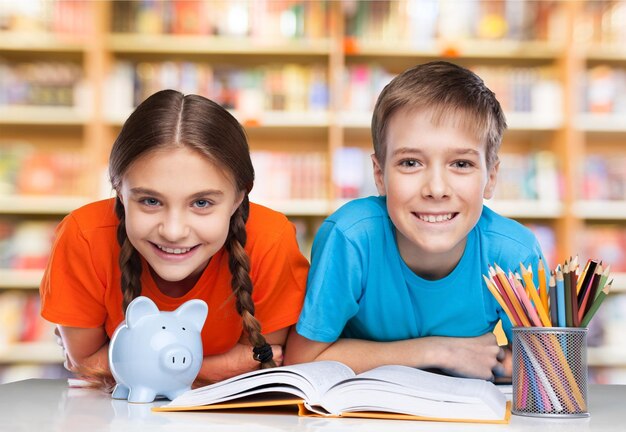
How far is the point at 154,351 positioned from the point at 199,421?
18 centimetres

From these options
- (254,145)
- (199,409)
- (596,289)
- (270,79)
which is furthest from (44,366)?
(596,289)

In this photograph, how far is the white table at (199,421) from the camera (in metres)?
0.72

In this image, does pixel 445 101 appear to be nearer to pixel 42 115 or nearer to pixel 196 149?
pixel 196 149

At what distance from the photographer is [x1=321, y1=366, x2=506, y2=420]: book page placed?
76 centimetres

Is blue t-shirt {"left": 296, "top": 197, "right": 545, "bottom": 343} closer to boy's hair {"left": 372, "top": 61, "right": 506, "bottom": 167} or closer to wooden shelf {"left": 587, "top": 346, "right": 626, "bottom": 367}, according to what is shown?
boy's hair {"left": 372, "top": 61, "right": 506, "bottom": 167}

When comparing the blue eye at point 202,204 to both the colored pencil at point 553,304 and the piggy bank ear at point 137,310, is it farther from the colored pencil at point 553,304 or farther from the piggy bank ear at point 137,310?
the colored pencil at point 553,304

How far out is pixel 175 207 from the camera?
3.37 ft

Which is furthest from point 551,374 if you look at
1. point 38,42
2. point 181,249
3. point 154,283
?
point 38,42

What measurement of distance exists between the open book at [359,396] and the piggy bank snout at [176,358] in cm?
4

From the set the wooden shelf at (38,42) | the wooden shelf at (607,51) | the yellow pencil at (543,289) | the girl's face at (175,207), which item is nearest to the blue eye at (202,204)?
the girl's face at (175,207)

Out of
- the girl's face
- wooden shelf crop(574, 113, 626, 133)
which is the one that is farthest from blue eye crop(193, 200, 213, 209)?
wooden shelf crop(574, 113, 626, 133)

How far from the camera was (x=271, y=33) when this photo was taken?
9.77ft

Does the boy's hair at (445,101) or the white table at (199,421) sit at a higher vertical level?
the boy's hair at (445,101)

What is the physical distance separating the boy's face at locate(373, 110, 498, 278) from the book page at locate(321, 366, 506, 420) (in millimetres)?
351
